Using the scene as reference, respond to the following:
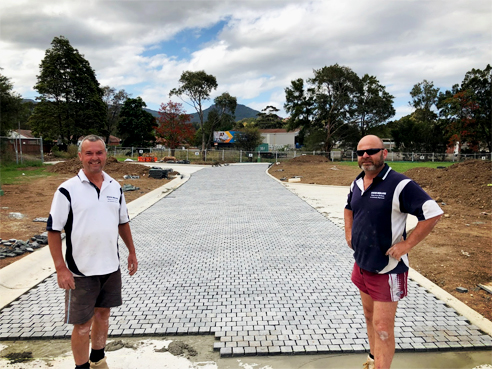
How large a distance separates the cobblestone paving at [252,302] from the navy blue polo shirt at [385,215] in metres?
0.98

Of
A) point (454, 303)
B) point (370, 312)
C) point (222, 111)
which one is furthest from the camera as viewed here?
point (222, 111)

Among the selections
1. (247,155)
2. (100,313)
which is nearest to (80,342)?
(100,313)

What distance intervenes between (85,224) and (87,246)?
0.16 meters

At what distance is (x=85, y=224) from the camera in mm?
2326

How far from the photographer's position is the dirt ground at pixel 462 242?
14.3ft

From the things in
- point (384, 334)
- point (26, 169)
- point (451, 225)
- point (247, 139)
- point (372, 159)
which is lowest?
point (451, 225)

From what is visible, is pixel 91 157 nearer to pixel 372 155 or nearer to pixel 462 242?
pixel 372 155

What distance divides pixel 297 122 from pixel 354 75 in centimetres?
921

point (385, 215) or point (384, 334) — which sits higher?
point (385, 215)

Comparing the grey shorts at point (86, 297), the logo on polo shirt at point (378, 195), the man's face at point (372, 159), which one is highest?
the man's face at point (372, 159)


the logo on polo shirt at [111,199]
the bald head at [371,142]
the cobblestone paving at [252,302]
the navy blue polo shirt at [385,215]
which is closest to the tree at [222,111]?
the cobblestone paving at [252,302]

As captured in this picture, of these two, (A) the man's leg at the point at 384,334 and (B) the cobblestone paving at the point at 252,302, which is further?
(B) the cobblestone paving at the point at 252,302

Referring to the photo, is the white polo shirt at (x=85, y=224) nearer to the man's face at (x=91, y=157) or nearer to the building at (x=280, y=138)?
the man's face at (x=91, y=157)

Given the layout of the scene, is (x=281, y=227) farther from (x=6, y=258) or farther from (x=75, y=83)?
(x=75, y=83)
